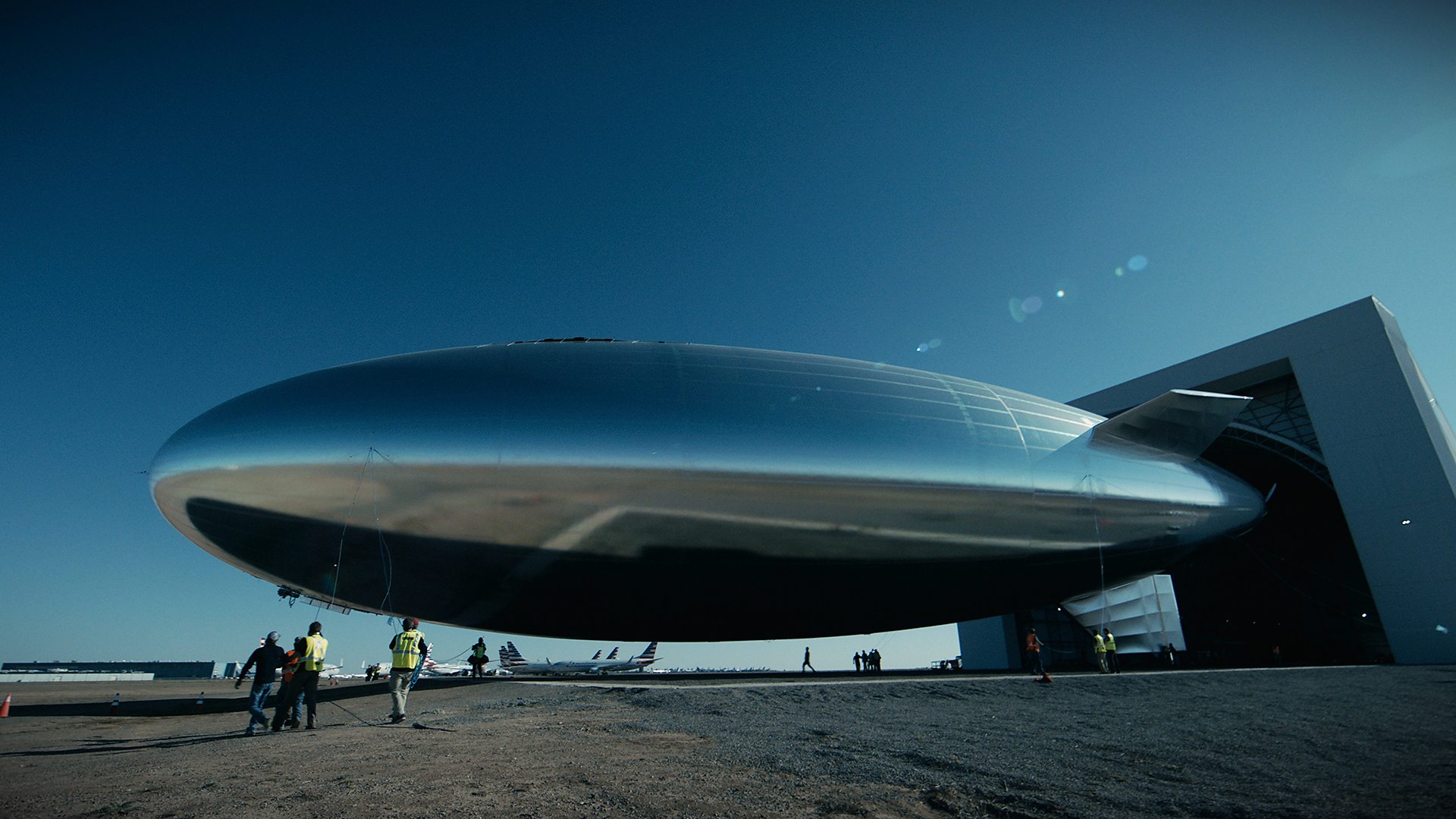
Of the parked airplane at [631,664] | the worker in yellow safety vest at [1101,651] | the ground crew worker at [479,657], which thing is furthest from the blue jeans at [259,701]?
the parked airplane at [631,664]

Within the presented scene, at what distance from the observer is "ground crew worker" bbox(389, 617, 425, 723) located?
8617 millimetres

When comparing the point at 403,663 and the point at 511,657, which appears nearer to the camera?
the point at 403,663

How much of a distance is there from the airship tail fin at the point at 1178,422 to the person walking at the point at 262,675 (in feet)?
52.4

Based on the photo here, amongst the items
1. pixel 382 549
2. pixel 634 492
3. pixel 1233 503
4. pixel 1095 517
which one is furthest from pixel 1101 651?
pixel 382 549

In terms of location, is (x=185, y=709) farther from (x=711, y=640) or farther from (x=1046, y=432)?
(x=1046, y=432)

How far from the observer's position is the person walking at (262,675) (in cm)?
865

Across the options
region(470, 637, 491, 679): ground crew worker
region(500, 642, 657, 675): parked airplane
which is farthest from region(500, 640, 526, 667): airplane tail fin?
region(470, 637, 491, 679): ground crew worker

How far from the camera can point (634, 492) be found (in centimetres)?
1060

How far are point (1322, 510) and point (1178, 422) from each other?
2036 centimetres

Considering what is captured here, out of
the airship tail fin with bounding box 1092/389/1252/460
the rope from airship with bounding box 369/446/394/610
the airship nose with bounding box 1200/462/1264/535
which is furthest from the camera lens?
the airship nose with bounding box 1200/462/1264/535

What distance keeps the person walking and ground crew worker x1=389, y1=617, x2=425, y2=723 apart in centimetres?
157

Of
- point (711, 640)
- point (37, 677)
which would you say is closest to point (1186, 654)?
point (711, 640)

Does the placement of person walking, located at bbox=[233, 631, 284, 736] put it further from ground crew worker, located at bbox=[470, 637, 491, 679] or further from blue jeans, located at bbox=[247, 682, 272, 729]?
ground crew worker, located at bbox=[470, 637, 491, 679]

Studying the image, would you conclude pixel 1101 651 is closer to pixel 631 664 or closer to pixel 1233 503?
pixel 1233 503
